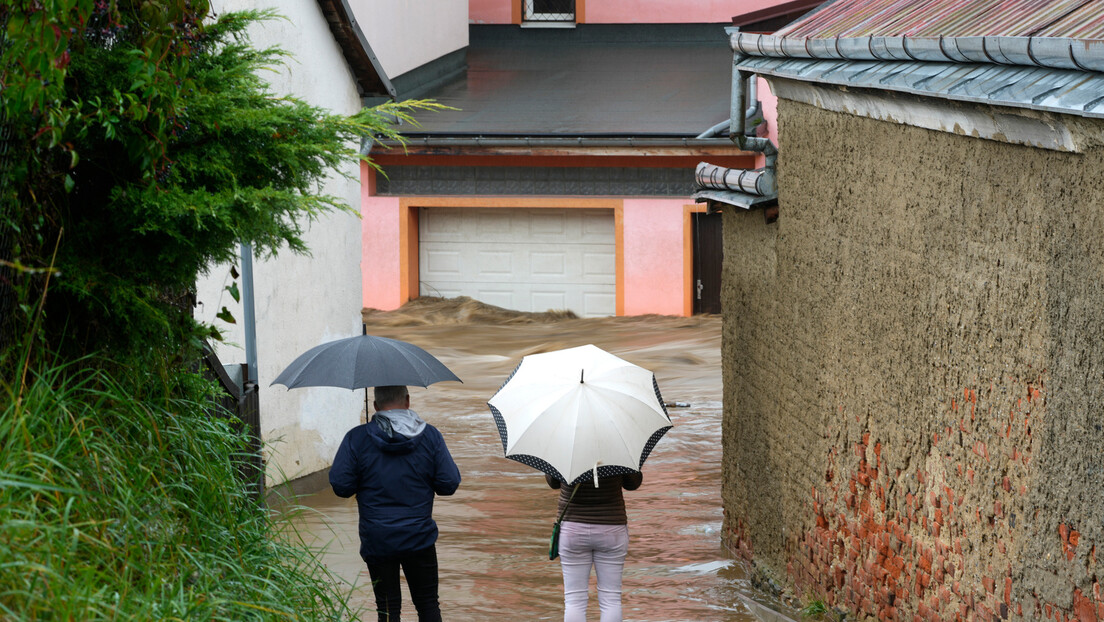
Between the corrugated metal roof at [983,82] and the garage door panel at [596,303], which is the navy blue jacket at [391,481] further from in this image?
the garage door panel at [596,303]

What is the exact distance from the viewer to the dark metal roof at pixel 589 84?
66.3ft

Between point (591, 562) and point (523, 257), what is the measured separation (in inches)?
601

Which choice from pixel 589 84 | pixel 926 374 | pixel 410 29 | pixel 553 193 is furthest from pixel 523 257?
pixel 926 374

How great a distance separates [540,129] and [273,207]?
15536 millimetres

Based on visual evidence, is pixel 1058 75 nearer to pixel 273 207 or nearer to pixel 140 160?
pixel 273 207

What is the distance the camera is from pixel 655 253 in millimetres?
Result: 20594

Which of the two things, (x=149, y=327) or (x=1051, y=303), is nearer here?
(x=1051, y=303)

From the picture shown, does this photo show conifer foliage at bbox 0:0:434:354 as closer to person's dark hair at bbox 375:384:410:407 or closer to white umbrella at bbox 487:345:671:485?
person's dark hair at bbox 375:384:410:407

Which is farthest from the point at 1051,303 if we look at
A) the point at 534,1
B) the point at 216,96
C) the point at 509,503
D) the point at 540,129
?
the point at 534,1

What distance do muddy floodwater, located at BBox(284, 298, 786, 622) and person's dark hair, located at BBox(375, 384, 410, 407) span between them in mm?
687

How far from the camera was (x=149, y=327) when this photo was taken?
15.7ft

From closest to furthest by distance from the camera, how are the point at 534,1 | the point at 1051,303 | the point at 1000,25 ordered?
the point at 1051,303
the point at 1000,25
the point at 534,1

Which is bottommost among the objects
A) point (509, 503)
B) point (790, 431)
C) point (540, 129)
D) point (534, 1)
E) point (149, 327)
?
point (509, 503)

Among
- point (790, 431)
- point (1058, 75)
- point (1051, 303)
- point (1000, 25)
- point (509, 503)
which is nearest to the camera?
point (1058, 75)
